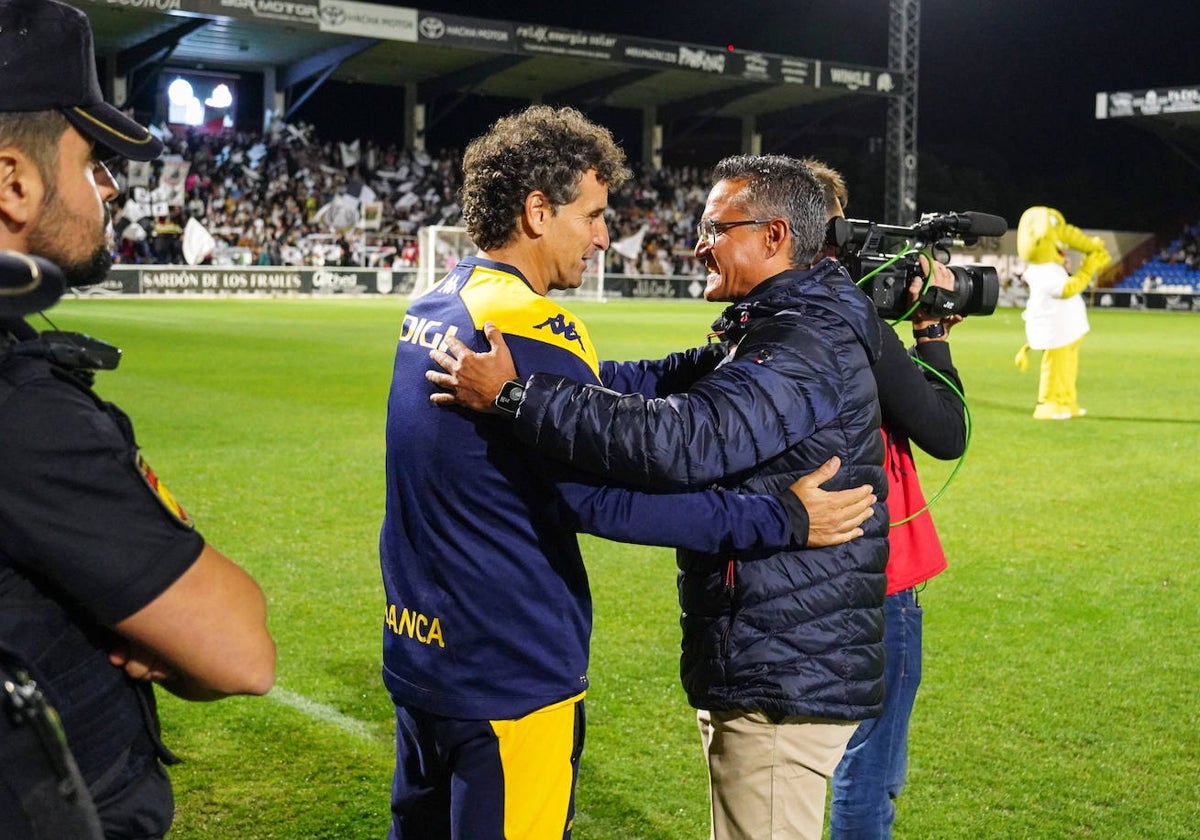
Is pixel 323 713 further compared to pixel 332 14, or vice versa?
pixel 332 14

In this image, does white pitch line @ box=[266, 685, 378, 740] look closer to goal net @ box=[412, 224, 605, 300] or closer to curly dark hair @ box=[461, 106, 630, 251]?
curly dark hair @ box=[461, 106, 630, 251]

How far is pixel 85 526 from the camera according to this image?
1.37 m

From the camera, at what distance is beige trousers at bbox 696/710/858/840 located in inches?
96.7

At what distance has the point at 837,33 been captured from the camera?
53.4m

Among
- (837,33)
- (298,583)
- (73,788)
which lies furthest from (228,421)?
(837,33)

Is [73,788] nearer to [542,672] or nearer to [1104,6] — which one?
[542,672]

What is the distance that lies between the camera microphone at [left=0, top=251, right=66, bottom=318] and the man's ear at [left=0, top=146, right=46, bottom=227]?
22 cm

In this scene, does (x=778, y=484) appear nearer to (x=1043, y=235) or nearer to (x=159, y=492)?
(x=159, y=492)

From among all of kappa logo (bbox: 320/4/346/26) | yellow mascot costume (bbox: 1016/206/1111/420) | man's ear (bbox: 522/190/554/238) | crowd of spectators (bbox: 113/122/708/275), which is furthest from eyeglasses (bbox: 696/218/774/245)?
kappa logo (bbox: 320/4/346/26)

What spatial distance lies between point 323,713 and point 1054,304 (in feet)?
32.7

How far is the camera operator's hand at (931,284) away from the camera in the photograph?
3.01 meters

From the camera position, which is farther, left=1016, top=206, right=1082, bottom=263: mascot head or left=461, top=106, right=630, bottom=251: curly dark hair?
left=1016, top=206, right=1082, bottom=263: mascot head

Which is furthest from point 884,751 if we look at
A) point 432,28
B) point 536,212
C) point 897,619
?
point 432,28

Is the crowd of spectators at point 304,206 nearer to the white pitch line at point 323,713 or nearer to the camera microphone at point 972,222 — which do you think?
the white pitch line at point 323,713
